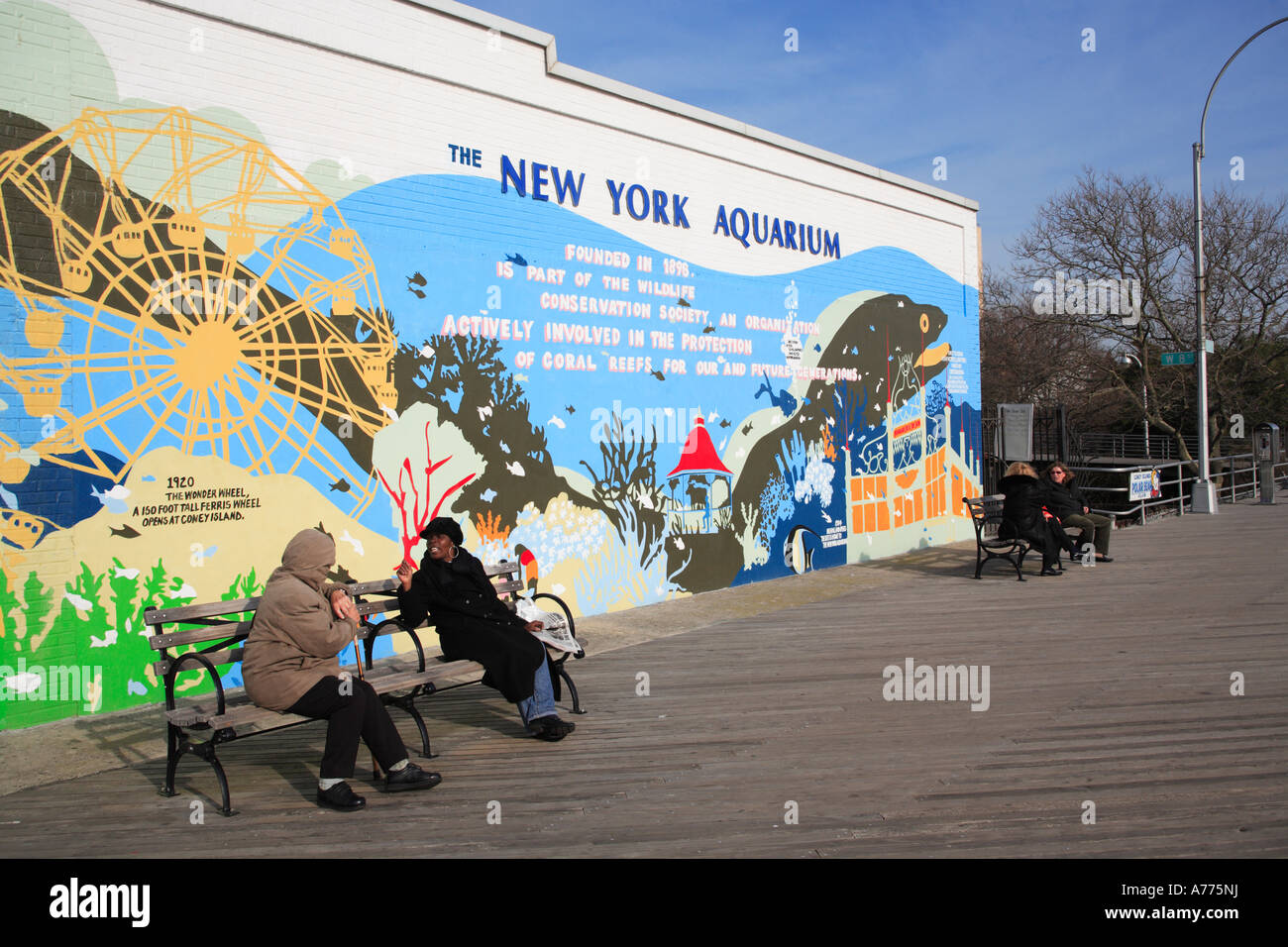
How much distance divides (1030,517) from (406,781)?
30.1 feet

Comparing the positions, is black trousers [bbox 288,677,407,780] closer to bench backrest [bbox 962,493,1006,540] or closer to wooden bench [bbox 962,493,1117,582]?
wooden bench [bbox 962,493,1117,582]

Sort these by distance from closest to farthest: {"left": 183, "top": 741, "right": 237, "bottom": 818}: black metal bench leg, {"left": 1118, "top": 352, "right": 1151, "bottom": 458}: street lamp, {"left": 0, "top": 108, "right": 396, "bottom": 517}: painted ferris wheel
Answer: {"left": 183, "top": 741, "right": 237, "bottom": 818}: black metal bench leg < {"left": 0, "top": 108, "right": 396, "bottom": 517}: painted ferris wheel < {"left": 1118, "top": 352, "right": 1151, "bottom": 458}: street lamp

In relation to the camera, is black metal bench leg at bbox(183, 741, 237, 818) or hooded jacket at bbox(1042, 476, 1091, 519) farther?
hooded jacket at bbox(1042, 476, 1091, 519)

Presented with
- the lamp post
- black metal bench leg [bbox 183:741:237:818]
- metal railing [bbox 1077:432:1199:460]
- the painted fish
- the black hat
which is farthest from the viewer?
metal railing [bbox 1077:432:1199:460]

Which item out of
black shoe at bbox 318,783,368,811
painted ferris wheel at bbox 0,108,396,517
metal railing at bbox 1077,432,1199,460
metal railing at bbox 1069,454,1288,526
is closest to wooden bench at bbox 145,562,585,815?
black shoe at bbox 318,783,368,811

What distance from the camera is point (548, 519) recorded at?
31.5ft

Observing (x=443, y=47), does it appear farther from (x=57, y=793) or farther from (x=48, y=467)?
(x=57, y=793)

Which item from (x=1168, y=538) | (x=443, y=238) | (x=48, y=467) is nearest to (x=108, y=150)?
(x=48, y=467)

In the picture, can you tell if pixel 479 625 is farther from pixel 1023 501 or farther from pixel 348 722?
pixel 1023 501

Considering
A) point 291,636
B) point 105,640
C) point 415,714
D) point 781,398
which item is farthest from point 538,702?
point 781,398

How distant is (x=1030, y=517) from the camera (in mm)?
11836

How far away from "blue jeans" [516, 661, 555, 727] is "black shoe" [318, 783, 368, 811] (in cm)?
130

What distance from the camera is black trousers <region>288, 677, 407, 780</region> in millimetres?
4898

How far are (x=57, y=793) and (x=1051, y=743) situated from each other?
5.60 m
